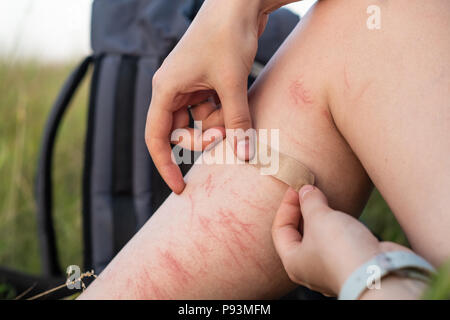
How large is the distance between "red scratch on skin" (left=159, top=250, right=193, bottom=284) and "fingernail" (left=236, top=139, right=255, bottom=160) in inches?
9.7

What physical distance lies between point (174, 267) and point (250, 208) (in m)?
0.19

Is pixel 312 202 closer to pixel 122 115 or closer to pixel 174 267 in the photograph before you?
pixel 174 267

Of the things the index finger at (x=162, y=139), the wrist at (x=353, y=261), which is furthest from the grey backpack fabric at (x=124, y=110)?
the wrist at (x=353, y=261)

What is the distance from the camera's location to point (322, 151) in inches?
33.7

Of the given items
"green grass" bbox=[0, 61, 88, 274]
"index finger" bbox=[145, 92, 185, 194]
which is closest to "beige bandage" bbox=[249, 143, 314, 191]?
"index finger" bbox=[145, 92, 185, 194]

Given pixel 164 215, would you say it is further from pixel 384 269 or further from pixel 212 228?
pixel 384 269

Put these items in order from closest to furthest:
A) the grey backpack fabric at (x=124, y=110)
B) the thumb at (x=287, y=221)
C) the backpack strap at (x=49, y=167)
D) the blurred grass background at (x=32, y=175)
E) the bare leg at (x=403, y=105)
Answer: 1. the bare leg at (x=403, y=105)
2. the thumb at (x=287, y=221)
3. the grey backpack fabric at (x=124, y=110)
4. the backpack strap at (x=49, y=167)
5. the blurred grass background at (x=32, y=175)

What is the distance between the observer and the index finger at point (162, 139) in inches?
35.2

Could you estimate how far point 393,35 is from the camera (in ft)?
2.51

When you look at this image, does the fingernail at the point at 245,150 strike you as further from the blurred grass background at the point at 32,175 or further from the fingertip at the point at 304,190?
the blurred grass background at the point at 32,175

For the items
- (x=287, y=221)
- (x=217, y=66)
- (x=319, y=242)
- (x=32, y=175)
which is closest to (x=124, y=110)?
(x=217, y=66)

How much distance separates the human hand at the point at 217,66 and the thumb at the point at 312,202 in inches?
5.2

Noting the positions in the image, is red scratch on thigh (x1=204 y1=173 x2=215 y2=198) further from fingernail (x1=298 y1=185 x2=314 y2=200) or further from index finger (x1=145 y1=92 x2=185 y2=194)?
fingernail (x1=298 y1=185 x2=314 y2=200)
